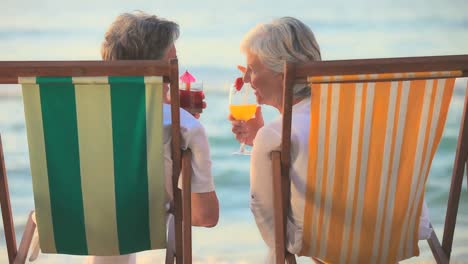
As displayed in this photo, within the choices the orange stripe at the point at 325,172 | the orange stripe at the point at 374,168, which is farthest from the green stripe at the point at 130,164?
the orange stripe at the point at 374,168

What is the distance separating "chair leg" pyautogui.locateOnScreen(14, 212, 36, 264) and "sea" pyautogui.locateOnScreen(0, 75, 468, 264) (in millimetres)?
739

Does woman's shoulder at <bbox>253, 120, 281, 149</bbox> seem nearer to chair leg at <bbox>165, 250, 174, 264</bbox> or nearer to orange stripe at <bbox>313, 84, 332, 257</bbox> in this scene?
orange stripe at <bbox>313, 84, 332, 257</bbox>

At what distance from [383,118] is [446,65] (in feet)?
0.66

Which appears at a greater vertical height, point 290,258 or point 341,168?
point 341,168

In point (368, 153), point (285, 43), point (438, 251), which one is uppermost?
point (285, 43)

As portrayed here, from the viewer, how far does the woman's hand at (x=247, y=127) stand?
85.7 inches

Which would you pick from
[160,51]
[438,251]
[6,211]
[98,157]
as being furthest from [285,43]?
[6,211]

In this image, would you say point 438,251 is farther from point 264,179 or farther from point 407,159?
point 264,179

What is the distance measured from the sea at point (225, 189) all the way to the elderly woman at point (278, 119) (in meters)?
0.81

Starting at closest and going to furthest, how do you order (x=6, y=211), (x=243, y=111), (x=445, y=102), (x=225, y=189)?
(x=445, y=102), (x=6, y=211), (x=243, y=111), (x=225, y=189)

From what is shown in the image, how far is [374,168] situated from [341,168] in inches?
3.5

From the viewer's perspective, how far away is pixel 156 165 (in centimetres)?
173

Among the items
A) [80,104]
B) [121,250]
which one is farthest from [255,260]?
[80,104]

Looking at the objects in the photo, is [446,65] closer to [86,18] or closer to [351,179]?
[351,179]
